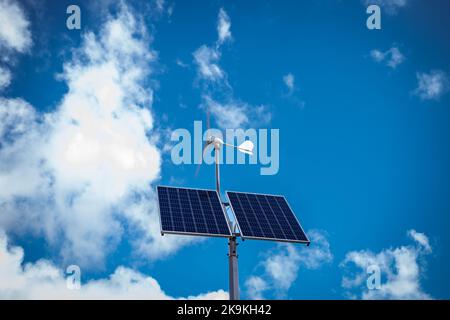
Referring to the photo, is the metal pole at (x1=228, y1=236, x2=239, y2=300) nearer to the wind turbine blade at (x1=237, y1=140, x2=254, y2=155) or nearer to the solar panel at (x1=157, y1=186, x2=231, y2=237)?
the solar panel at (x1=157, y1=186, x2=231, y2=237)

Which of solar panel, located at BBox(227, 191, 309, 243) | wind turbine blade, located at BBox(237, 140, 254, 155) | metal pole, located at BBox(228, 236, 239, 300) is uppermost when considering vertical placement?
wind turbine blade, located at BBox(237, 140, 254, 155)

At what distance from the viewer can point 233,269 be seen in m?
25.7

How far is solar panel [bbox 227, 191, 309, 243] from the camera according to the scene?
85.7 ft

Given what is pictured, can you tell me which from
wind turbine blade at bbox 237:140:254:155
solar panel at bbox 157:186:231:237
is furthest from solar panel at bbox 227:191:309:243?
wind turbine blade at bbox 237:140:254:155

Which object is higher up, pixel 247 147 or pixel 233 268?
pixel 247 147

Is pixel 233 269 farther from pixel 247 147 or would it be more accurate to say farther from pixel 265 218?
pixel 247 147

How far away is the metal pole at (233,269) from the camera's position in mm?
24922

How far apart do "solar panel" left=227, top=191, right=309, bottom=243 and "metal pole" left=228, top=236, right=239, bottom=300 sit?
3.35ft

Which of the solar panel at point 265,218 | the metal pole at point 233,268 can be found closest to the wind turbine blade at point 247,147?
the solar panel at point 265,218

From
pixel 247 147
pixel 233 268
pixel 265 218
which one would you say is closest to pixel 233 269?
pixel 233 268

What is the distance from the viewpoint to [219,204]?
28469 mm

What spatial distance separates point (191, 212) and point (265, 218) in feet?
13.6
